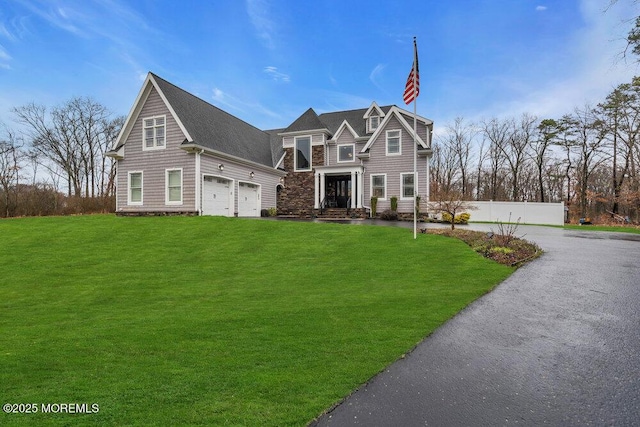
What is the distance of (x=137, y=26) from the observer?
1644 centimetres

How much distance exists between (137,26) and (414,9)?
44.9ft

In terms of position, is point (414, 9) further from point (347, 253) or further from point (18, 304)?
point (18, 304)

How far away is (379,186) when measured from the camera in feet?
77.7

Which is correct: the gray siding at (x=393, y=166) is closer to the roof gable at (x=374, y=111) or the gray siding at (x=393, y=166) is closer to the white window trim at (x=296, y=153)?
the roof gable at (x=374, y=111)

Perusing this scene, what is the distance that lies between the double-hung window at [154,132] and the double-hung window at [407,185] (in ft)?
51.8

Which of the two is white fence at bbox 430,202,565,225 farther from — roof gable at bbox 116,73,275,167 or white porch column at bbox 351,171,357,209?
roof gable at bbox 116,73,275,167

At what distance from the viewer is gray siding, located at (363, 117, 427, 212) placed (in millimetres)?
22703

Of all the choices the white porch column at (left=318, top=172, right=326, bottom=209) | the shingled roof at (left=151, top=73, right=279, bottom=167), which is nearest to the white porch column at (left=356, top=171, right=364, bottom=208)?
the white porch column at (left=318, top=172, right=326, bottom=209)

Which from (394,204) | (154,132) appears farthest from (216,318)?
(394,204)

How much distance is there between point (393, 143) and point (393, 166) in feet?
5.53

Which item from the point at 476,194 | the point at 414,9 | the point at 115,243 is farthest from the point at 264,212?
the point at 476,194

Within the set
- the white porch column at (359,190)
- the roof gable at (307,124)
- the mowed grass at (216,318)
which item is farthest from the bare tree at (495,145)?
the mowed grass at (216,318)

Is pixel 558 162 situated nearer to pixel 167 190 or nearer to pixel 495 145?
pixel 495 145

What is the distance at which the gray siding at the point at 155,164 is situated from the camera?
60.9 feet
